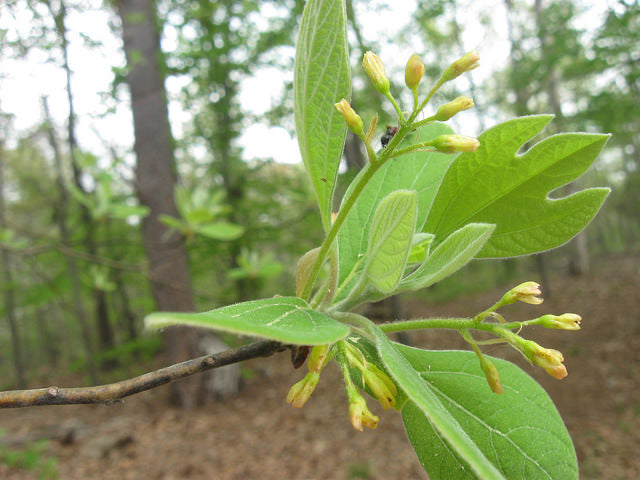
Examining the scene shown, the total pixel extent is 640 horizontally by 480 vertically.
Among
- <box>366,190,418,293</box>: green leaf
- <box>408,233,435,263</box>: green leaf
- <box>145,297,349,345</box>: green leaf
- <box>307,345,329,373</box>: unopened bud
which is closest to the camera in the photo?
<box>145,297,349,345</box>: green leaf

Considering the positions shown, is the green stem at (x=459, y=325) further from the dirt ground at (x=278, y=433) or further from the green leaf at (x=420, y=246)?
the dirt ground at (x=278, y=433)

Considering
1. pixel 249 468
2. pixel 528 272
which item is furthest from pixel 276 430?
pixel 528 272

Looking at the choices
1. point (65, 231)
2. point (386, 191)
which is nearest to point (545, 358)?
point (386, 191)

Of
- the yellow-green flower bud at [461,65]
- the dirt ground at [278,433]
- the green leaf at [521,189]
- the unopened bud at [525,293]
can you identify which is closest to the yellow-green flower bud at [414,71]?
the yellow-green flower bud at [461,65]

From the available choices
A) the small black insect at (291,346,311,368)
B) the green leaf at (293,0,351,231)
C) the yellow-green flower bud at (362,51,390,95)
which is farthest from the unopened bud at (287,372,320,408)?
the yellow-green flower bud at (362,51,390,95)

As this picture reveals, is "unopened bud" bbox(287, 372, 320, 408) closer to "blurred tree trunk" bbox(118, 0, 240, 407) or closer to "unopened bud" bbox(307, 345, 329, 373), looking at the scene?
"unopened bud" bbox(307, 345, 329, 373)

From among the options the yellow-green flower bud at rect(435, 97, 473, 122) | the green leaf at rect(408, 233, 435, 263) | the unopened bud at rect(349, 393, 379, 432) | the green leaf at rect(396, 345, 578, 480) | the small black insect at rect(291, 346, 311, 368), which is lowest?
the green leaf at rect(396, 345, 578, 480)
